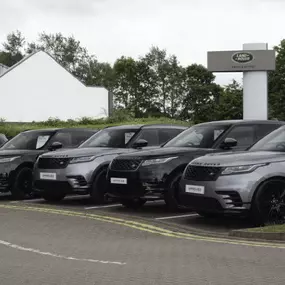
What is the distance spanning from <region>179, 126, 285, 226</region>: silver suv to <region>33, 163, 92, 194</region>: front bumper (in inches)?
140

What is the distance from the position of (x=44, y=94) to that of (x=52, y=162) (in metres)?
47.1

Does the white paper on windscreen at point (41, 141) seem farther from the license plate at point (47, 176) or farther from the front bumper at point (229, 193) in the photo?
the front bumper at point (229, 193)

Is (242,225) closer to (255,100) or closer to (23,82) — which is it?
(255,100)

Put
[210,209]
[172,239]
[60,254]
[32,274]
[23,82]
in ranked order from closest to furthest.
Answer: [32,274]
[60,254]
[172,239]
[210,209]
[23,82]

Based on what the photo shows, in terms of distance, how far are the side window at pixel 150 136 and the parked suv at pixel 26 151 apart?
6.98ft

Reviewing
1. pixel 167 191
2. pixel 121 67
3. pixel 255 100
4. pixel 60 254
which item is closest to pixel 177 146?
pixel 167 191

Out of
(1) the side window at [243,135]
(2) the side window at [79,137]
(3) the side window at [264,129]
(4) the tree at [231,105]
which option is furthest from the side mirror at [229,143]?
(4) the tree at [231,105]

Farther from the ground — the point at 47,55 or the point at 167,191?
the point at 47,55

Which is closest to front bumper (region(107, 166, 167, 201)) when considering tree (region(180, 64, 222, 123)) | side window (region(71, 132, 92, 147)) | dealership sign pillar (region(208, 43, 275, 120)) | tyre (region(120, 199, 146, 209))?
tyre (region(120, 199, 146, 209))

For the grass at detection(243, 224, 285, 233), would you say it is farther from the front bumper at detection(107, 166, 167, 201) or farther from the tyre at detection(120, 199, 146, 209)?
the tyre at detection(120, 199, 146, 209)

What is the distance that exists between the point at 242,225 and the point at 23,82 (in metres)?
50.5

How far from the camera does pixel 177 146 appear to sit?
42.8 feet

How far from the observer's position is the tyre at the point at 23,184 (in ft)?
50.9

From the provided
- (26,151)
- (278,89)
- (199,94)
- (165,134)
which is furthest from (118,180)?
(199,94)
